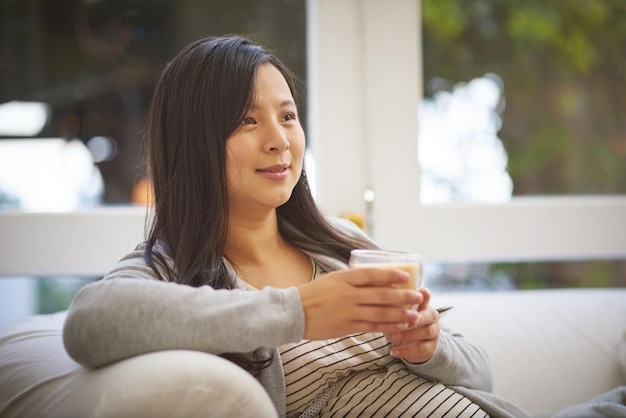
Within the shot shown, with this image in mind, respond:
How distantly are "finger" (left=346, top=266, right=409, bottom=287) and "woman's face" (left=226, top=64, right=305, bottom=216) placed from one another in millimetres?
390

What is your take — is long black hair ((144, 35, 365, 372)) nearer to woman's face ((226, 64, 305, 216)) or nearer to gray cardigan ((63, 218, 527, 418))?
woman's face ((226, 64, 305, 216))

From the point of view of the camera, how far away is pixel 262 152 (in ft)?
4.52

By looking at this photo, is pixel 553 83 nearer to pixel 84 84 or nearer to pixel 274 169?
pixel 274 169

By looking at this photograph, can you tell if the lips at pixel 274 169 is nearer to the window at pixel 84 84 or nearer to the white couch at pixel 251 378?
the white couch at pixel 251 378

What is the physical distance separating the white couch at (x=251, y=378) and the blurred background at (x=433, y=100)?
0.63 meters

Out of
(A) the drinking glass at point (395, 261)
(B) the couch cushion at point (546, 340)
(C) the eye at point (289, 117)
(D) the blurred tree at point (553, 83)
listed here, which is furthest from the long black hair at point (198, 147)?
(D) the blurred tree at point (553, 83)

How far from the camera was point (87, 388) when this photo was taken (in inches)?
41.2

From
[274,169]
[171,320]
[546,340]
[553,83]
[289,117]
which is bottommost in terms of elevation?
[546,340]

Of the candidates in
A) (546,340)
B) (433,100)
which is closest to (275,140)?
(546,340)

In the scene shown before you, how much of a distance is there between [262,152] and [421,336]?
1.62 ft

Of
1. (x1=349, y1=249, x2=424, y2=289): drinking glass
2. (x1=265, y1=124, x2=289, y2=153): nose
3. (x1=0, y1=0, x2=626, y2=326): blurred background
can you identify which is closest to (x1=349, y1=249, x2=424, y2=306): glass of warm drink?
(x1=349, y1=249, x2=424, y2=289): drinking glass

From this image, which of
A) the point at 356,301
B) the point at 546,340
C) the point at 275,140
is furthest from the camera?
the point at 546,340

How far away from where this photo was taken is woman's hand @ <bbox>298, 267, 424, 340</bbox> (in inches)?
41.5

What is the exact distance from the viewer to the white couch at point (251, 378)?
3.19 feet
